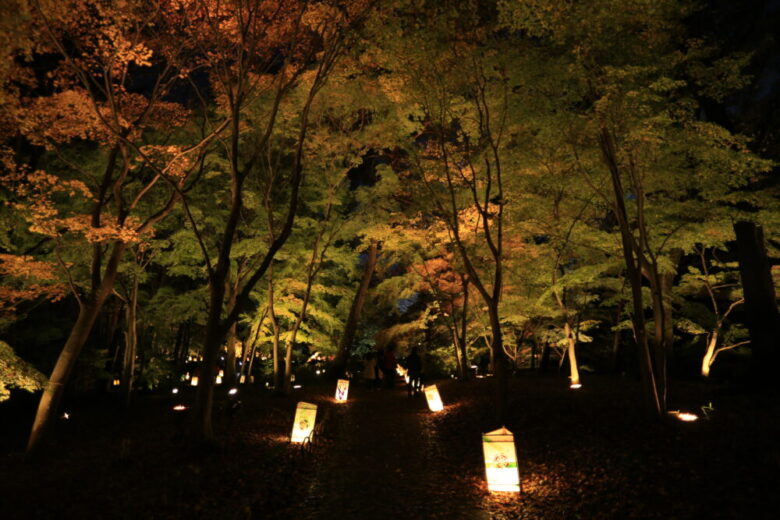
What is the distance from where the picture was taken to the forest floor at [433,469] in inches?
212

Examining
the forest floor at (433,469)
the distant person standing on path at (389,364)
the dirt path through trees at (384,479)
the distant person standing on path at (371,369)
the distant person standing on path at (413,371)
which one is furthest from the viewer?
the distant person standing on path at (371,369)

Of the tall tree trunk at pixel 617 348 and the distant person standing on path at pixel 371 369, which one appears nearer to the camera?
the tall tree trunk at pixel 617 348

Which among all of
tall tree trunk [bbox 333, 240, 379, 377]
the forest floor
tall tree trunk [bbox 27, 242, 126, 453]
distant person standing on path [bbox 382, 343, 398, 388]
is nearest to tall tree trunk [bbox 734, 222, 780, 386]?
the forest floor

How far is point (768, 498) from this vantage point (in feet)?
16.2

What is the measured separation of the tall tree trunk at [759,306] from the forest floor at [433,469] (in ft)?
2.74

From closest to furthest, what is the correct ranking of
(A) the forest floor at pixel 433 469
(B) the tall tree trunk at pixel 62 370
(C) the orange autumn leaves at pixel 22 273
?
(A) the forest floor at pixel 433 469
(B) the tall tree trunk at pixel 62 370
(C) the orange autumn leaves at pixel 22 273

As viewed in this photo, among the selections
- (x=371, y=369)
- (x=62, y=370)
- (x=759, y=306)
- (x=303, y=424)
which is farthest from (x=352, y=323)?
(x=759, y=306)

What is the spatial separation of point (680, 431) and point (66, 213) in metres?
17.8

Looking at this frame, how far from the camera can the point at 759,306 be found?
10125 mm

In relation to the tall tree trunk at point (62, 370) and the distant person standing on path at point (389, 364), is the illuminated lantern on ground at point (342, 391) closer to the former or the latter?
the distant person standing on path at point (389, 364)

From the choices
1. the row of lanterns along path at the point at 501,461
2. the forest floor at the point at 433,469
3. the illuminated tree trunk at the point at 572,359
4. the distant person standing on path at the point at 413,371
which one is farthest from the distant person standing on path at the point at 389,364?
the row of lanterns along path at the point at 501,461

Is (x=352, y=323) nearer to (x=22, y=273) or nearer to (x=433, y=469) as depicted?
(x=22, y=273)

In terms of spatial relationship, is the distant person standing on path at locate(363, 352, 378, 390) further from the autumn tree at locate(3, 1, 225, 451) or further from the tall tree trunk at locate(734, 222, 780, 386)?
the tall tree trunk at locate(734, 222, 780, 386)

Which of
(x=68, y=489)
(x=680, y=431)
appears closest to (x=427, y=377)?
(x=680, y=431)
